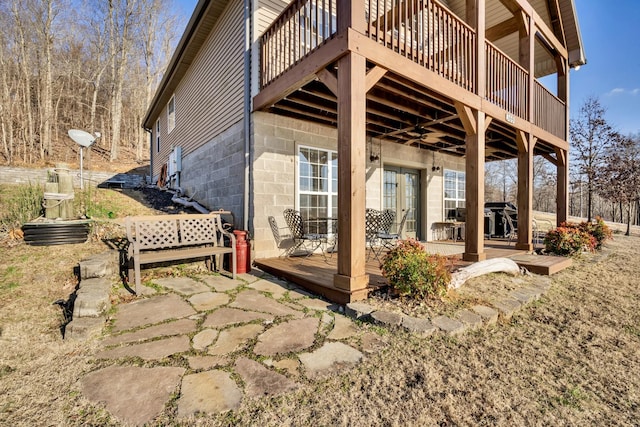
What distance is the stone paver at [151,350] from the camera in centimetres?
200

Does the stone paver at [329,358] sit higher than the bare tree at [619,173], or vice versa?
the bare tree at [619,173]

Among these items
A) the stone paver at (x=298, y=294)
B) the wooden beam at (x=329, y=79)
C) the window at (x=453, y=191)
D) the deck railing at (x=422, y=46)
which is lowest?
the stone paver at (x=298, y=294)

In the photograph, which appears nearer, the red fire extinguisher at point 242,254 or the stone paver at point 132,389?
the stone paver at point 132,389

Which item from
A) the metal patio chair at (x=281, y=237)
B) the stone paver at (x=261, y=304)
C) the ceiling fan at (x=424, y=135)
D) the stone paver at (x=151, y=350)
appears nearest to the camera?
the stone paver at (x=151, y=350)

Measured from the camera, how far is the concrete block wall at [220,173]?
5176 millimetres

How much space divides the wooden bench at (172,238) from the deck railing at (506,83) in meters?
5.10

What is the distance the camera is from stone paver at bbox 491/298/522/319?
2879mm

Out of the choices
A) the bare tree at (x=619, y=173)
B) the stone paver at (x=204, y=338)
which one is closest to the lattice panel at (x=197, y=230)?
the stone paver at (x=204, y=338)

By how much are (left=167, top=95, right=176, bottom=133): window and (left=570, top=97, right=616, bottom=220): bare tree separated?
15.1 meters

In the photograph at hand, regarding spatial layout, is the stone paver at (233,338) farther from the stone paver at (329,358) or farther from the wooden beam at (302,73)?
the wooden beam at (302,73)

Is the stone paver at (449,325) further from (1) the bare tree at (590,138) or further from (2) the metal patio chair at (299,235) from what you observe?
(1) the bare tree at (590,138)

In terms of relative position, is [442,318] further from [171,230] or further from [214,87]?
[214,87]

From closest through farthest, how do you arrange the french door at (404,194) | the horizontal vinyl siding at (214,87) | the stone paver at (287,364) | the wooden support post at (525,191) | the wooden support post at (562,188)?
the stone paver at (287,364) < the horizontal vinyl siding at (214,87) < the wooden support post at (525,191) < the french door at (404,194) < the wooden support post at (562,188)

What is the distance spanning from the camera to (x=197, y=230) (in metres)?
4.32
